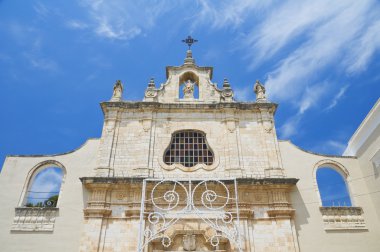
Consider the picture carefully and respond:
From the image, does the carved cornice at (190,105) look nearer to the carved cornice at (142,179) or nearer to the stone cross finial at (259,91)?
the stone cross finial at (259,91)

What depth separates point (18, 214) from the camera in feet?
36.8

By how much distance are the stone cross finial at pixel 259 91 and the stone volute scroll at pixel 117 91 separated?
649cm

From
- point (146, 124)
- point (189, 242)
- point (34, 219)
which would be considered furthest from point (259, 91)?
point (34, 219)

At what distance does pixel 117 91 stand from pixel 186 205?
257 inches

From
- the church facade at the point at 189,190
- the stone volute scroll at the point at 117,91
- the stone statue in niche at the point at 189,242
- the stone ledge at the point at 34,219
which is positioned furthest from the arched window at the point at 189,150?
the stone ledge at the point at 34,219

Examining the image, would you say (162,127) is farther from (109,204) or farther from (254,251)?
(254,251)

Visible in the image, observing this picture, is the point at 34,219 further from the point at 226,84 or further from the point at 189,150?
the point at 226,84

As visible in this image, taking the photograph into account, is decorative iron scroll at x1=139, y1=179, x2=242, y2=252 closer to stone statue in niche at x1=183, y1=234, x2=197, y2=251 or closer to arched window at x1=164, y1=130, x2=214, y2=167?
stone statue in niche at x1=183, y1=234, x2=197, y2=251

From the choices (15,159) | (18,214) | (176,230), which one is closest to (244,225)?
(176,230)

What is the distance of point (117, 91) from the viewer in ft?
47.6

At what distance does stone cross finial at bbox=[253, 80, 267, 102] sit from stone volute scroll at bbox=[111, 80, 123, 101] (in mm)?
6488

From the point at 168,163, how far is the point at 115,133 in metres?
2.65

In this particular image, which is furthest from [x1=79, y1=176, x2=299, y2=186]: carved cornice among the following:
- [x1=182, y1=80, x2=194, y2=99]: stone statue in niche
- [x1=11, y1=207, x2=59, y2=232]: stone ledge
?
[x1=182, y1=80, x2=194, y2=99]: stone statue in niche

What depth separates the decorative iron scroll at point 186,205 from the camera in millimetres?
10711
